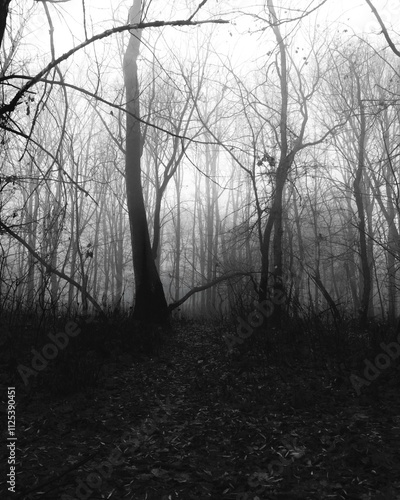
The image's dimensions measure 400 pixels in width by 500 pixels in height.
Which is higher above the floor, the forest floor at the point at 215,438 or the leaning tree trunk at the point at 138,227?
the leaning tree trunk at the point at 138,227

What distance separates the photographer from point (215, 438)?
11.1ft

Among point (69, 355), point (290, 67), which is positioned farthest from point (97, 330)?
point (290, 67)

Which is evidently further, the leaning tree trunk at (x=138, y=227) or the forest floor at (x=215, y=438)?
the leaning tree trunk at (x=138, y=227)

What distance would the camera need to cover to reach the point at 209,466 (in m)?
2.95

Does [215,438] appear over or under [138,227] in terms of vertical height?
under

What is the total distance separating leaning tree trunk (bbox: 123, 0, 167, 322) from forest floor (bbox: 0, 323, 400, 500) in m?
2.86

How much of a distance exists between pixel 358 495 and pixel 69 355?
3.59m

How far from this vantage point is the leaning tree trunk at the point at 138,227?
792cm

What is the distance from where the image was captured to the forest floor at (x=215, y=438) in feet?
8.57

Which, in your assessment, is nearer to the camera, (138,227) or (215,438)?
(215,438)

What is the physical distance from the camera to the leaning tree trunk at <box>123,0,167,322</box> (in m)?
7.92

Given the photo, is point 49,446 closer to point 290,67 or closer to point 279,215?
point 279,215

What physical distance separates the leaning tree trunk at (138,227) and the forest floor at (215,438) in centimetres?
286

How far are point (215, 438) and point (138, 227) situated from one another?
5.57m
